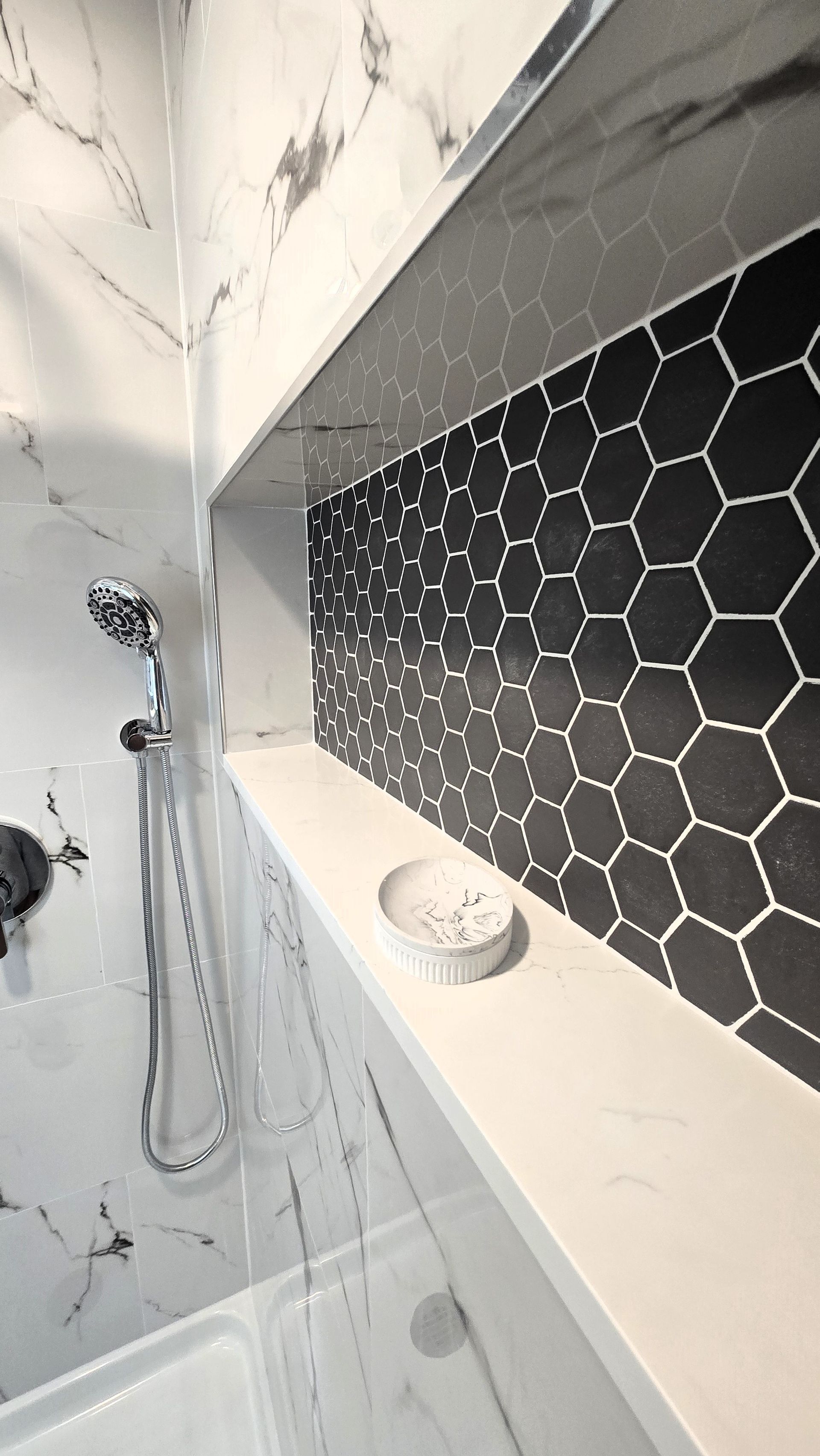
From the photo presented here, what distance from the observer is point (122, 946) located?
1084 millimetres

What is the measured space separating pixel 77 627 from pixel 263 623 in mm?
284

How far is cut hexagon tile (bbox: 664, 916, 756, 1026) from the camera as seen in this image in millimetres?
348

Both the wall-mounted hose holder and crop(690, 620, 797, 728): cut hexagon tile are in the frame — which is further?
the wall-mounted hose holder

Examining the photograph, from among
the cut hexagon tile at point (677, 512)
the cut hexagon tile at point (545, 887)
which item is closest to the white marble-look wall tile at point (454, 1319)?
the cut hexagon tile at point (545, 887)

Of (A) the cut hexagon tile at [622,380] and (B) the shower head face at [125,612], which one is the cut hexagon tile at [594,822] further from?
(B) the shower head face at [125,612]

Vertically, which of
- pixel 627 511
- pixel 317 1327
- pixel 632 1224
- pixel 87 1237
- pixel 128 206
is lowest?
pixel 87 1237

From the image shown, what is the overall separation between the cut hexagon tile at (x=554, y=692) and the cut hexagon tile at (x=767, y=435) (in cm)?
16

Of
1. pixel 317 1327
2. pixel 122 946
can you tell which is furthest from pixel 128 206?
pixel 317 1327

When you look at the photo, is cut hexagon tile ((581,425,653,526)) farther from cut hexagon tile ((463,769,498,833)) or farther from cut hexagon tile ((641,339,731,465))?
cut hexagon tile ((463,769,498,833))

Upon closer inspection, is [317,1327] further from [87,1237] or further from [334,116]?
[334,116]

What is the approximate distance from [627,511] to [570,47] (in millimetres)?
248

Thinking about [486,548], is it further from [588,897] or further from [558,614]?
[588,897]

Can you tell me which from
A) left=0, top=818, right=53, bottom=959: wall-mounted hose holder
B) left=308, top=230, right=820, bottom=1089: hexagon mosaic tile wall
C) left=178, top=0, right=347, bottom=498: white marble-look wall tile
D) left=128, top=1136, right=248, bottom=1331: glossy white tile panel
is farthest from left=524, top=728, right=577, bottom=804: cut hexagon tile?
left=128, top=1136, right=248, bottom=1331: glossy white tile panel

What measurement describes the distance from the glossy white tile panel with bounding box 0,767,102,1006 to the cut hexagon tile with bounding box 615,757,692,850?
2.96 ft
